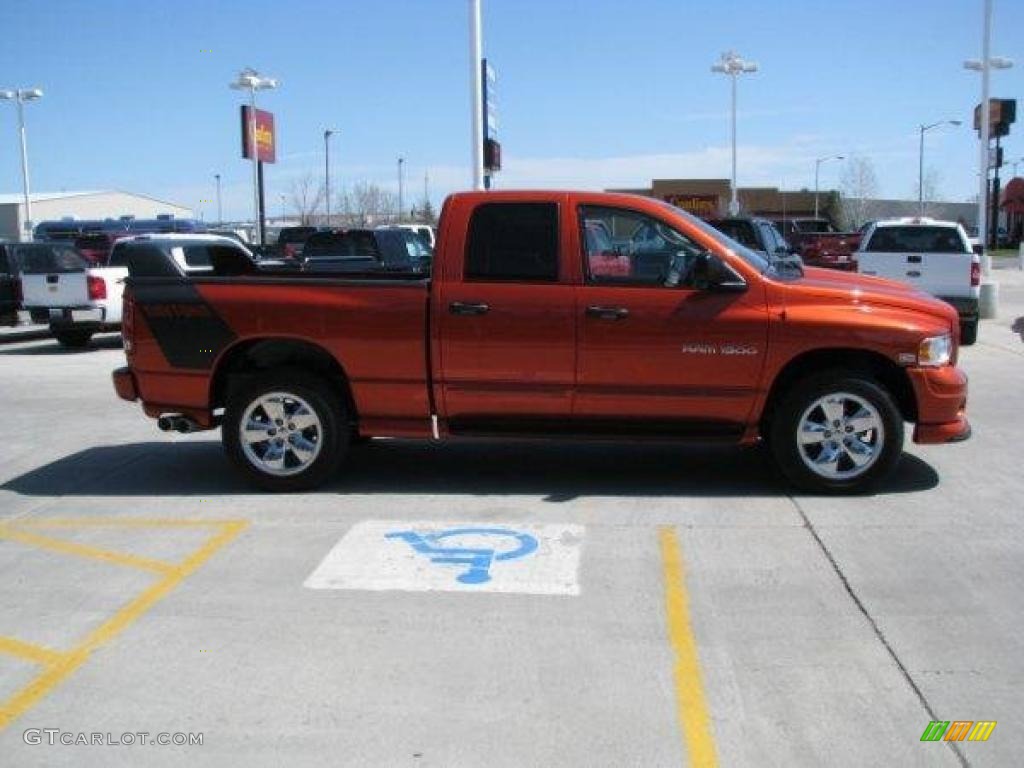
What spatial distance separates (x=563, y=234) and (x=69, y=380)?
9.26m

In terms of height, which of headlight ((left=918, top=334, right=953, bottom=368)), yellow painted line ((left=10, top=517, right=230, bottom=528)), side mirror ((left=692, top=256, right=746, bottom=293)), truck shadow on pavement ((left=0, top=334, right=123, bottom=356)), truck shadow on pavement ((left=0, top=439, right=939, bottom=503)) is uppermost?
side mirror ((left=692, top=256, right=746, bottom=293))

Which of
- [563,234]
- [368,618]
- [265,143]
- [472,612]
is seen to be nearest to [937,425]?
[563,234]

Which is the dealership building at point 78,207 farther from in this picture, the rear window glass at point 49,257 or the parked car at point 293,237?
the rear window glass at point 49,257

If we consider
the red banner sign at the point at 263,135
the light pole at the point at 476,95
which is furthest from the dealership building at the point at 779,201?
the light pole at the point at 476,95

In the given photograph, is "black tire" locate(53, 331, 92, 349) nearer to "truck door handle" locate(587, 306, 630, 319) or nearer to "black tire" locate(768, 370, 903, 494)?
"truck door handle" locate(587, 306, 630, 319)

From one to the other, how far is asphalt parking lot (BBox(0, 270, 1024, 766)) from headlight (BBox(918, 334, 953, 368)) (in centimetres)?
88

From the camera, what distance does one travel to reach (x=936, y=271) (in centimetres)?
1595

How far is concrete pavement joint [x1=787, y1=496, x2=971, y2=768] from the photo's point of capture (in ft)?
12.5

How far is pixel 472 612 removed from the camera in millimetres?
5121

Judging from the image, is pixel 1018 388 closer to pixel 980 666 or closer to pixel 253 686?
pixel 980 666

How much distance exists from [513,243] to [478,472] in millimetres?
1789

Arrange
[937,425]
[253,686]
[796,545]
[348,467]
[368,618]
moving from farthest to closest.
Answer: [348,467] < [937,425] < [796,545] < [368,618] < [253,686]

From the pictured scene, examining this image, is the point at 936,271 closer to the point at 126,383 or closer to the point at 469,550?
the point at 469,550

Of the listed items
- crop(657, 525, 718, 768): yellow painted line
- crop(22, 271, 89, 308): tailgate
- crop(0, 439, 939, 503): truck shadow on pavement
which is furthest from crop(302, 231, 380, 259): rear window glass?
crop(657, 525, 718, 768): yellow painted line
